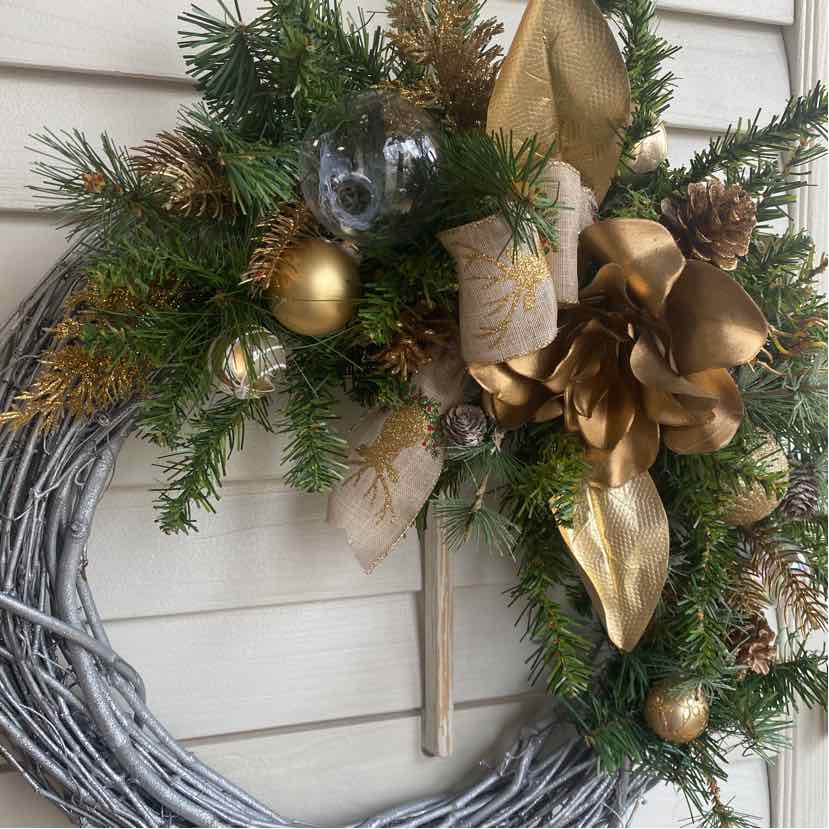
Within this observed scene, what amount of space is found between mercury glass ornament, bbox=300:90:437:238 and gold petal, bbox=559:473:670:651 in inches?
11.8

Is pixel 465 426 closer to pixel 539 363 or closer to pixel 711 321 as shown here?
pixel 539 363

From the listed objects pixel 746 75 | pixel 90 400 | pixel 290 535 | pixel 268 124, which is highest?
pixel 746 75

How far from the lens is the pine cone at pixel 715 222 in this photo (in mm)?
614

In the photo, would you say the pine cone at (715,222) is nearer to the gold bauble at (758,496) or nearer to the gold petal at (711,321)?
the gold petal at (711,321)

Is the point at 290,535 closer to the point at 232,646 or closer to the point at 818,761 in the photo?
the point at 232,646

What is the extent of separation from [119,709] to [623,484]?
1.51ft

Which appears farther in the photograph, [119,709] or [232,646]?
[232,646]

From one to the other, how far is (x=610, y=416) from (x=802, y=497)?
0.22m

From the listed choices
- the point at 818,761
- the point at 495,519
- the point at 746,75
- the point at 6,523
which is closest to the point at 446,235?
the point at 495,519

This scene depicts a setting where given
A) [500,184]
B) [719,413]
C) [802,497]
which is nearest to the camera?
[500,184]

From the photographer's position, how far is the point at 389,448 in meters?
0.65

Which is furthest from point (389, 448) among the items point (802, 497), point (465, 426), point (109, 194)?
point (802, 497)

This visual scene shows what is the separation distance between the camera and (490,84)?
0.63 metres

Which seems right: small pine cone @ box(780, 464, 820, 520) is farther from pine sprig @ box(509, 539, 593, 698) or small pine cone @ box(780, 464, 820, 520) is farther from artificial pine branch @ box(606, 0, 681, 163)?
artificial pine branch @ box(606, 0, 681, 163)
